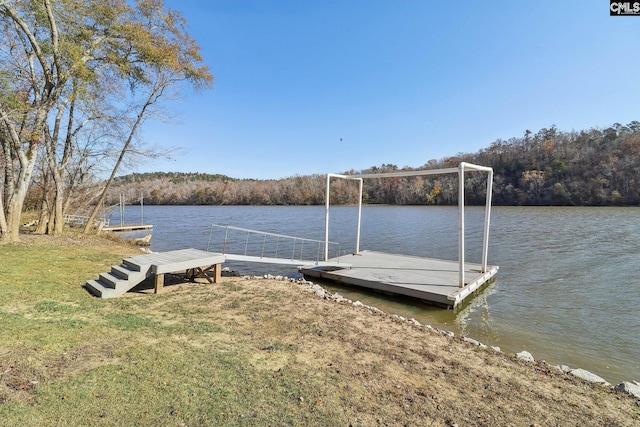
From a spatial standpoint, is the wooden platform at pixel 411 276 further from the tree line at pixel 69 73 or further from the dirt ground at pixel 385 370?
the tree line at pixel 69 73

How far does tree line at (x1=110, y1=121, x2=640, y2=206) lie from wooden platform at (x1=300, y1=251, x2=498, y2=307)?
26.4 meters

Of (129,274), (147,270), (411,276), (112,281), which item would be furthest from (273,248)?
(112,281)

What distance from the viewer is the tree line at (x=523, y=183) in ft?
164

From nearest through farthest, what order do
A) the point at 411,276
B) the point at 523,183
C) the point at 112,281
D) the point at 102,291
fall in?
the point at 102,291 < the point at 112,281 < the point at 411,276 < the point at 523,183

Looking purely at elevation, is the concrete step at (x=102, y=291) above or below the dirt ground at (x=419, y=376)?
above

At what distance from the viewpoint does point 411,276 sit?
30.1ft

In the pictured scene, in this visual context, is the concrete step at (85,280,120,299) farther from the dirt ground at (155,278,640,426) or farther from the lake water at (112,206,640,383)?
the lake water at (112,206,640,383)

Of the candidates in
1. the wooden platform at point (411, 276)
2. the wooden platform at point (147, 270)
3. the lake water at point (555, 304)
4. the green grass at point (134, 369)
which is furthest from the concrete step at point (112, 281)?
the wooden platform at point (411, 276)

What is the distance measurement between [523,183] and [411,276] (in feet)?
191

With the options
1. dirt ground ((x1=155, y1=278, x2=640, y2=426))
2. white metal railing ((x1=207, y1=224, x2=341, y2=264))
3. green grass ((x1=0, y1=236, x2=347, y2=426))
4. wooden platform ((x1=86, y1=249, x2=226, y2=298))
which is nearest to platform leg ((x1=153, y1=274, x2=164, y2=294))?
wooden platform ((x1=86, y1=249, x2=226, y2=298))

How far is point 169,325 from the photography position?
4500mm

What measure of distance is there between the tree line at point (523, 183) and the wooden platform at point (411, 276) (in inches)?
1038

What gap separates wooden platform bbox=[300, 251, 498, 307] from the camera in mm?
7824

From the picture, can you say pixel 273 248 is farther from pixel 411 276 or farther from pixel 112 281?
pixel 112 281
